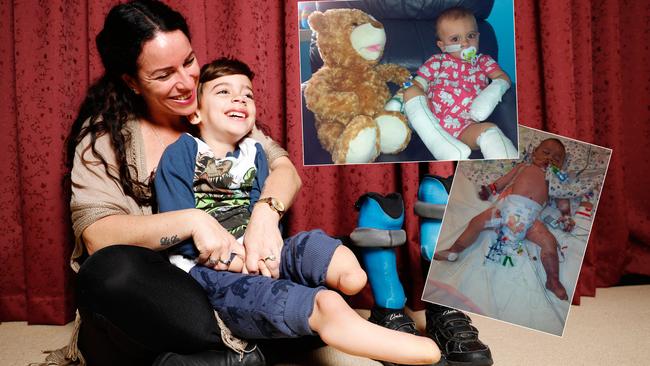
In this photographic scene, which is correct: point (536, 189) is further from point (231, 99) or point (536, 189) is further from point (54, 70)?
point (54, 70)

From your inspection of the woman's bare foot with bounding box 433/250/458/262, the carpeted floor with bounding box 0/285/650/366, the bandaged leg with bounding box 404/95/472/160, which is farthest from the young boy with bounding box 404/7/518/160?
the carpeted floor with bounding box 0/285/650/366

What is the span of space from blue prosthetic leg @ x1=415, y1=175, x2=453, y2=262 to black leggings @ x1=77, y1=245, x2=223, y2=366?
52cm

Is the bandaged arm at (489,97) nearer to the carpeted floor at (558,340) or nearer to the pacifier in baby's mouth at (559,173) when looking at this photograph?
the pacifier in baby's mouth at (559,173)

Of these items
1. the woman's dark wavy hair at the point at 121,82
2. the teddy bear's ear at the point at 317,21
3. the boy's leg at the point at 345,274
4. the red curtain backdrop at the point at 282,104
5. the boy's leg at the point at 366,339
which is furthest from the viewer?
the red curtain backdrop at the point at 282,104

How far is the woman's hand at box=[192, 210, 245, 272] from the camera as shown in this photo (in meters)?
0.94

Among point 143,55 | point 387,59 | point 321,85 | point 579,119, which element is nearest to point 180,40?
point 143,55

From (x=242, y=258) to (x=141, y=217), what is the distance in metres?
0.21

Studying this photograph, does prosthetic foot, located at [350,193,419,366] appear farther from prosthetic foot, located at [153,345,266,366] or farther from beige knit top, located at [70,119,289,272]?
beige knit top, located at [70,119,289,272]

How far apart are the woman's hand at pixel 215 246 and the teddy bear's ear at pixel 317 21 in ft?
1.62

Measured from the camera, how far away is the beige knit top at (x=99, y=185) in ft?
3.24

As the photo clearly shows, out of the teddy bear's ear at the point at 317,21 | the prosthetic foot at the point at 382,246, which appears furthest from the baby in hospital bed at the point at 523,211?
the teddy bear's ear at the point at 317,21

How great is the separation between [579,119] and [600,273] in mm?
513

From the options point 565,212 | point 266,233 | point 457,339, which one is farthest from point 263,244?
point 565,212

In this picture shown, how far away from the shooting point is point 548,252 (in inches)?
44.1
